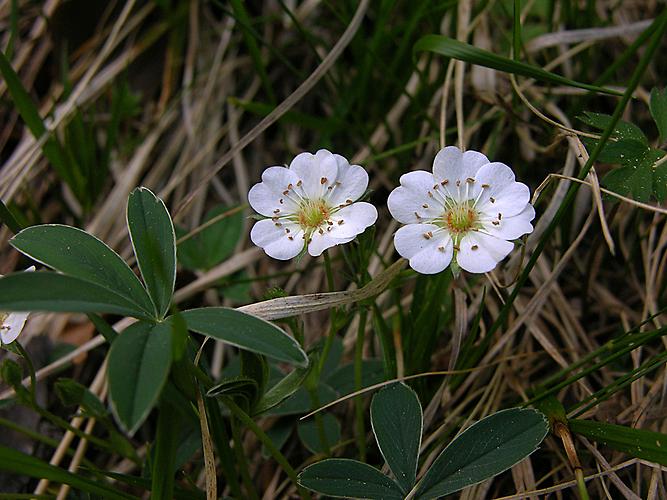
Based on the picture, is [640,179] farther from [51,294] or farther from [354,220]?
[51,294]

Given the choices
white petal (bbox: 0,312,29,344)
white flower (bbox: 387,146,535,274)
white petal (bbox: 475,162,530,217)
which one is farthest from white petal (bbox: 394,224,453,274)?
white petal (bbox: 0,312,29,344)

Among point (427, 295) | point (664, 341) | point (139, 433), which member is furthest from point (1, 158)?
point (664, 341)

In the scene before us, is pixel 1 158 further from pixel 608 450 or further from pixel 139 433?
pixel 608 450

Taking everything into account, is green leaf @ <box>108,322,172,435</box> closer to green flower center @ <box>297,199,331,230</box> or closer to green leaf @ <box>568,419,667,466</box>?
green flower center @ <box>297,199,331,230</box>

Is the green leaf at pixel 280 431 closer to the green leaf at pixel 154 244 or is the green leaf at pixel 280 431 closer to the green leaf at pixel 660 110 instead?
the green leaf at pixel 154 244

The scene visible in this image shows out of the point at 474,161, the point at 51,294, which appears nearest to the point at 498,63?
the point at 474,161

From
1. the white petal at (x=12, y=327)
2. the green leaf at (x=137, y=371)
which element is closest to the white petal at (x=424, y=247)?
the green leaf at (x=137, y=371)
